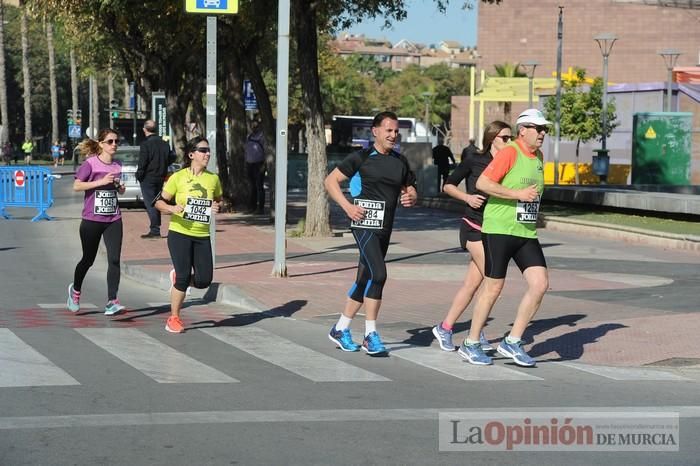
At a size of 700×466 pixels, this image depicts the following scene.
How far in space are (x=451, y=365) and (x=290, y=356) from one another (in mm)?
1337

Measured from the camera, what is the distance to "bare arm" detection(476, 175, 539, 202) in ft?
30.4

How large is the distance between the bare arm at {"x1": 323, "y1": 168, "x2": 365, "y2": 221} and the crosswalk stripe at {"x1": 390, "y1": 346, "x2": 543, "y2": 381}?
130 centimetres

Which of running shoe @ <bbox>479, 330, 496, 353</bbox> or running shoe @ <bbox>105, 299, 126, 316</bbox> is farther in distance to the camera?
running shoe @ <bbox>105, 299, 126, 316</bbox>

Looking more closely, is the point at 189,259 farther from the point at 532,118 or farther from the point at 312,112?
the point at 312,112

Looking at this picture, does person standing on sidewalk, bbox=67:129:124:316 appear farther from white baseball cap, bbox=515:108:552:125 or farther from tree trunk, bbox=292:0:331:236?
tree trunk, bbox=292:0:331:236

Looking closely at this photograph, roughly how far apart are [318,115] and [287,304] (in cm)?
821

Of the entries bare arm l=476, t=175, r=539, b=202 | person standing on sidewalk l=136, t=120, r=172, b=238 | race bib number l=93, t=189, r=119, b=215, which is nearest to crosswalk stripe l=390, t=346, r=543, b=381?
bare arm l=476, t=175, r=539, b=202

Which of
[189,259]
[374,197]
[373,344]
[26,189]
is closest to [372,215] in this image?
Result: [374,197]

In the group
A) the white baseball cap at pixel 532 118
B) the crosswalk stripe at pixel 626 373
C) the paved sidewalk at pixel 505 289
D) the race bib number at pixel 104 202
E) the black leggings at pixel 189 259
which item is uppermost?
the white baseball cap at pixel 532 118

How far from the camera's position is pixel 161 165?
71.1ft

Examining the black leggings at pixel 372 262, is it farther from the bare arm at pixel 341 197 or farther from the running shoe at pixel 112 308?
the running shoe at pixel 112 308

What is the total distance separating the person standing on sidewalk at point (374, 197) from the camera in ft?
32.4

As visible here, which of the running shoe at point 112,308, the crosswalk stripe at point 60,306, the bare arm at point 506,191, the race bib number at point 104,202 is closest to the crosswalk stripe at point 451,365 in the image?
the bare arm at point 506,191

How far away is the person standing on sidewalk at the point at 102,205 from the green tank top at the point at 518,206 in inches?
171
